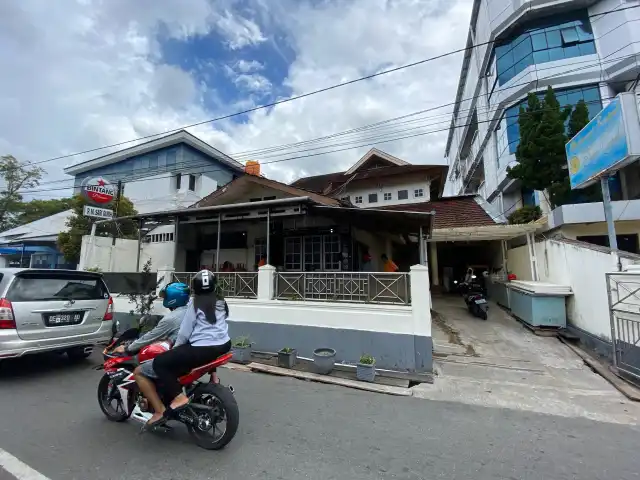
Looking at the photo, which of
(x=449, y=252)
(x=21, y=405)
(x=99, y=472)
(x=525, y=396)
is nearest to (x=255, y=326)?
(x=21, y=405)

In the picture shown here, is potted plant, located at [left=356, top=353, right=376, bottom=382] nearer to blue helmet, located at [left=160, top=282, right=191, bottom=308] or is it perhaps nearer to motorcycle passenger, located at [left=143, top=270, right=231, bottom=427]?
motorcycle passenger, located at [left=143, top=270, right=231, bottom=427]

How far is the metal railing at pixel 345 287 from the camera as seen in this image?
6.02m

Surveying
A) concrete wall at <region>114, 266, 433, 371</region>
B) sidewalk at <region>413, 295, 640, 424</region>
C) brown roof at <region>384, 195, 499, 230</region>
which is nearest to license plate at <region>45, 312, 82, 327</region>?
concrete wall at <region>114, 266, 433, 371</region>

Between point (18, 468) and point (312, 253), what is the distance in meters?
8.37

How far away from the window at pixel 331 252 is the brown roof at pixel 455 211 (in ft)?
14.5

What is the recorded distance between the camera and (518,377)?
5637 mm

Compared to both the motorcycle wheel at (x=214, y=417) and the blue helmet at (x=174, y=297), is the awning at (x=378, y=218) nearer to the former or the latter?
the blue helmet at (x=174, y=297)

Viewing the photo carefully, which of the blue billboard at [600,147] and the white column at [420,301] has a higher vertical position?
the blue billboard at [600,147]

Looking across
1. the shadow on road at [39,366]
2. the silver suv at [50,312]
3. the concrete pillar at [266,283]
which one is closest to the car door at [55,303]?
the silver suv at [50,312]

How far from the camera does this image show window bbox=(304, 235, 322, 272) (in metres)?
10.4

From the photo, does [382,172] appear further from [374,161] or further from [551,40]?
[551,40]

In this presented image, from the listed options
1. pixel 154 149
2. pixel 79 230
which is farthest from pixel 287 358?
pixel 154 149

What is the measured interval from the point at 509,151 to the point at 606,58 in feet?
18.0

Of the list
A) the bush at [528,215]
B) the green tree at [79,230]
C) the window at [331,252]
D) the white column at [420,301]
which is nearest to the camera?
the white column at [420,301]
